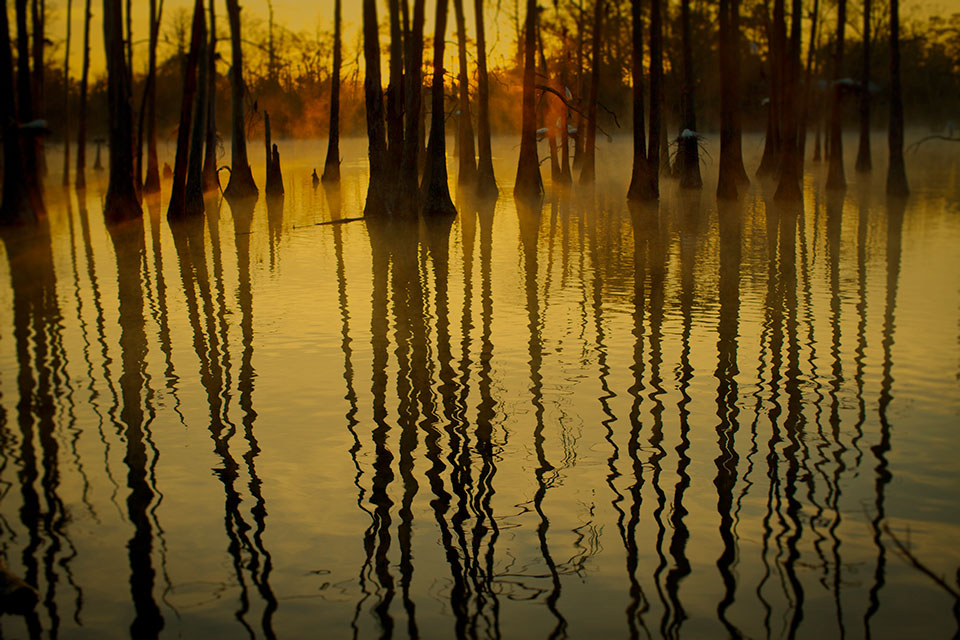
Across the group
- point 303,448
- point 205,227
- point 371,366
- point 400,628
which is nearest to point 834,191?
point 205,227

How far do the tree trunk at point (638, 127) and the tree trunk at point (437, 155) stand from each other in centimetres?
531

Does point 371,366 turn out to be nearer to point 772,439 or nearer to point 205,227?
point 772,439

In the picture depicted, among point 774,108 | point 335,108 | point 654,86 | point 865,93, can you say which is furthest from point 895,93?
point 335,108

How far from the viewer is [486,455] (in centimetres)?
598

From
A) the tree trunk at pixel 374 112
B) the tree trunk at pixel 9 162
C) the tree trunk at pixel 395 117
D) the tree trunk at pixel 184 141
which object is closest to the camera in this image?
the tree trunk at pixel 9 162

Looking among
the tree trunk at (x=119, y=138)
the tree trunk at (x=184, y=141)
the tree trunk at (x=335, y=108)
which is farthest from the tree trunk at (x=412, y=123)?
the tree trunk at (x=335, y=108)

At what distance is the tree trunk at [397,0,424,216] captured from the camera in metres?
21.9

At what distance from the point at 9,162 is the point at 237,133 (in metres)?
11.3

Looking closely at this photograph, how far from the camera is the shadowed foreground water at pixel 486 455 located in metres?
4.12

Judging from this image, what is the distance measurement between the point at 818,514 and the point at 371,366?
14.6ft

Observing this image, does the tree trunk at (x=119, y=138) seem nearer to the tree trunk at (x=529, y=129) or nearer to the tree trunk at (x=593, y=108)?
the tree trunk at (x=529, y=129)

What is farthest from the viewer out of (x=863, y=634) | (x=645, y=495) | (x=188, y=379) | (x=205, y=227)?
(x=205, y=227)

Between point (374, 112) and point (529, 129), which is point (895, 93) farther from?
point (374, 112)

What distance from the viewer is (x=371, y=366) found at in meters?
8.49
